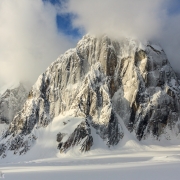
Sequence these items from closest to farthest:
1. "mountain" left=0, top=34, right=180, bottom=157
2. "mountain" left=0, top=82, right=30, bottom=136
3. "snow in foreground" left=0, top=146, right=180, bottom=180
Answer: "snow in foreground" left=0, top=146, right=180, bottom=180, "mountain" left=0, top=34, right=180, bottom=157, "mountain" left=0, top=82, right=30, bottom=136

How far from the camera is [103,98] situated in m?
106

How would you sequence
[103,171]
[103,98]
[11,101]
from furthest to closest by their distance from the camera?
[11,101]
[103,98]
[103,171]

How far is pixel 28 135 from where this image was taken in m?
106

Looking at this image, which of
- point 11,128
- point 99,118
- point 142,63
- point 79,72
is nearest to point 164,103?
point 142,63

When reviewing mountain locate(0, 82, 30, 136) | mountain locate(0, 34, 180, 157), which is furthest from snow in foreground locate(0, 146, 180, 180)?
mountain locate(0, 82, 30, 136)

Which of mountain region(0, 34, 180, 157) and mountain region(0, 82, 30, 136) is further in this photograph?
mountain region(0, 82, 30, 136)

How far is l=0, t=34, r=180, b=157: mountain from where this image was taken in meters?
101

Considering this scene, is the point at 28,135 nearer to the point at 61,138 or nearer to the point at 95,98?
the point at 61,138

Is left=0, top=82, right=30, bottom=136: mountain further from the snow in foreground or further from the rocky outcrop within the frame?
the snow in foreground

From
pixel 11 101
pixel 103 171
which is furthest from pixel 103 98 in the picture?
pixel 11 101

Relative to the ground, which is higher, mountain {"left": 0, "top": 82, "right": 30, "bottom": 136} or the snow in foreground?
mountain {"left": 0, "top": 82, "right": 30, "bottom": 136}

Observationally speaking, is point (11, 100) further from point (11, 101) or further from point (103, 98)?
point (103, 98)

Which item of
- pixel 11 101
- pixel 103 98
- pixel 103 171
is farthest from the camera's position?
pixel 11 101

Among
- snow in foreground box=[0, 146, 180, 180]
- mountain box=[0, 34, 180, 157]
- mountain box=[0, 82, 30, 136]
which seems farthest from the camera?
mountain box=[0, 82, 30, 136]
